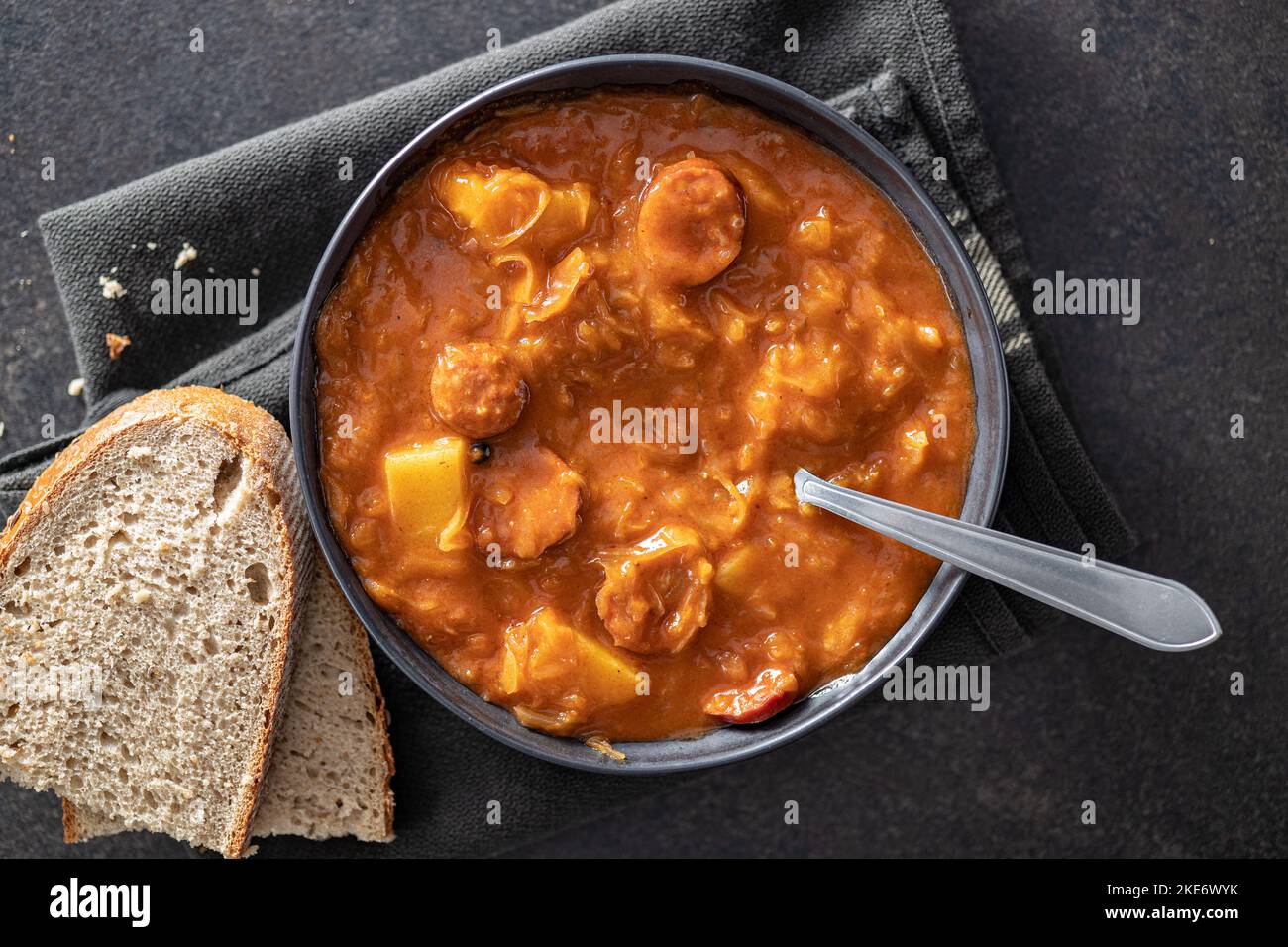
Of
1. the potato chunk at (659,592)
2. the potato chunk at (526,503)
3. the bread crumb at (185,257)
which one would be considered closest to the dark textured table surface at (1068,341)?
the bread crumb at (185,257)

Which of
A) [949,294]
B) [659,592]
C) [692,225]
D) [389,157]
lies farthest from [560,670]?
[389,157]

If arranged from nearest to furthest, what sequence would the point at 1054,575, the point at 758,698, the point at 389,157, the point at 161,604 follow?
the point at 1054,575, the point at 758,698, the point at 161,604, the point at 389,157

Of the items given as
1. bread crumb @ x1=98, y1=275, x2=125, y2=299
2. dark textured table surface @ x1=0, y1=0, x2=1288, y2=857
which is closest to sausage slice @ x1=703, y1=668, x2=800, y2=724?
dark textured table surface @ x1=0, y1=0, x2=1288, y2=857

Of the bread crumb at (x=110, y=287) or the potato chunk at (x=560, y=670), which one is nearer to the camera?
the potato chunk at (x=560, y=670)

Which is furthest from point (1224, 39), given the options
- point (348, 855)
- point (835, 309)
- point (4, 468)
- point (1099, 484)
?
point (4, 468)

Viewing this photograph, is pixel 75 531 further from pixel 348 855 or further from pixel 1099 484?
pixel 1099 484

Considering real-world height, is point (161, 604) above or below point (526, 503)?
below

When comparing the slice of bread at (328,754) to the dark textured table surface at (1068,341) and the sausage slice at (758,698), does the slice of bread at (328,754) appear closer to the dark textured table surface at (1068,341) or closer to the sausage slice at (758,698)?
the dark textured table surface at (1068,341)

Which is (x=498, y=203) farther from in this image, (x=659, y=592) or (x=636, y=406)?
(x=659, y=592)
